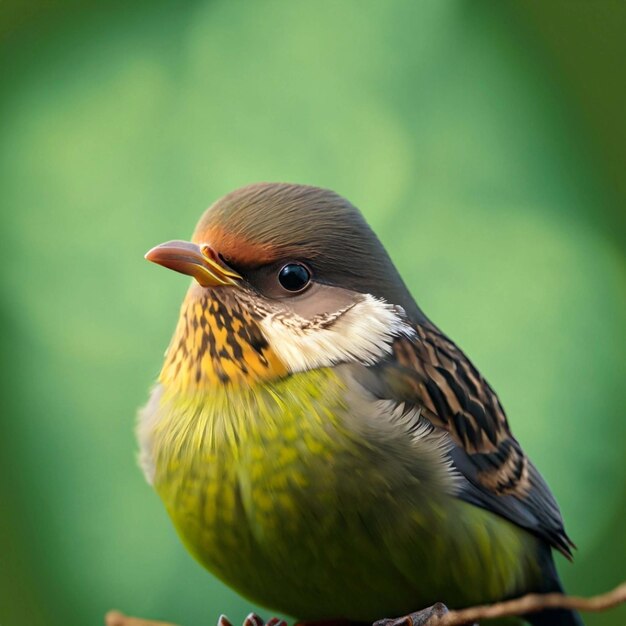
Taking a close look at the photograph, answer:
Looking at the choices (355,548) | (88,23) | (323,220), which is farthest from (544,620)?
(88,23)

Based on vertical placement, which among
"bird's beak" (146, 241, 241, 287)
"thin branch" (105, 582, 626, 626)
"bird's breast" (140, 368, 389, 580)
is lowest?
"thin branch" (105, 582, 626, 626)

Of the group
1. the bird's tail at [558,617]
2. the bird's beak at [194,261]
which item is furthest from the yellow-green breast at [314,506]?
the bird's tail at [558,617]

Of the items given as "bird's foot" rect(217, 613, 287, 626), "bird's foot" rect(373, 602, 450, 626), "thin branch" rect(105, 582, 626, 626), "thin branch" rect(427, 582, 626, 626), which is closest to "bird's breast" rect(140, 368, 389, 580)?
"bird's foot" rect(217, 613, 287, 626)

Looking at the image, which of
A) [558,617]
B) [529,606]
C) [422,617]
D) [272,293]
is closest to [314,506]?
[422,617]

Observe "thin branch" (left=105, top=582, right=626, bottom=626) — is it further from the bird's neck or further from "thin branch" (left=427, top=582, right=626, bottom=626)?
the bird's neck

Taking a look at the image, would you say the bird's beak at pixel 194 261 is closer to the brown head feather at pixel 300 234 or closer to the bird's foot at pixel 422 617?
the brown head feather at pixel 300 234

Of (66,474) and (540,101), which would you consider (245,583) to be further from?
(540,101)
